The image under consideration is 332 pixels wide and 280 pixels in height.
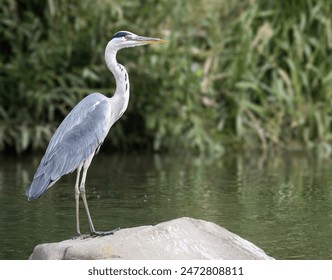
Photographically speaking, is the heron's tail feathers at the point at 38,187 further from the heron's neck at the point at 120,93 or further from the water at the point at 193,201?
the heron's neck at the point at 120,93

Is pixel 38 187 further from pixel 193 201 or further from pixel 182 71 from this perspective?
pixel 182 71

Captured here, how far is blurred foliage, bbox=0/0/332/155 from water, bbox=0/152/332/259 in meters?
1.02

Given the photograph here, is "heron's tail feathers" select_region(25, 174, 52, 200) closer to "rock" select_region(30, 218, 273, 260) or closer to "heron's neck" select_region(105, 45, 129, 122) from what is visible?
"heron's neck" select_region(105, 45, 129, 122)

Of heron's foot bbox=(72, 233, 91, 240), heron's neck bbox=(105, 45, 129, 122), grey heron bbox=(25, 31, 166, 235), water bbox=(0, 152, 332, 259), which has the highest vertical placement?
heron's neck bbox=(105, 45, 129, 122)

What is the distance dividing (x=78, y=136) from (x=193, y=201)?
2.21 m

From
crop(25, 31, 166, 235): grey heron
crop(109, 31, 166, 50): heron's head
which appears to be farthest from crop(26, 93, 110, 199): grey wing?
crop(109, 31, 166, 50): heron's head

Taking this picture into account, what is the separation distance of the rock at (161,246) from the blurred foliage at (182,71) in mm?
7805

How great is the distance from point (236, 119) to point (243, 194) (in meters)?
5.06

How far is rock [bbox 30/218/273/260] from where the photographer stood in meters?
6.34

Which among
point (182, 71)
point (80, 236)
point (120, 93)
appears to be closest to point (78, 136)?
point (120, 93)

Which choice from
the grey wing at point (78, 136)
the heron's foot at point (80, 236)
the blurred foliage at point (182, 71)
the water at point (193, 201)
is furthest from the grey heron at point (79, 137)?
the blurred foliage at point (182, 71)

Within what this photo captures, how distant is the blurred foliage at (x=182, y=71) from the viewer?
14.6 m

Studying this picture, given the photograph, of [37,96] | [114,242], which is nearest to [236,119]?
[37,96]
